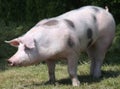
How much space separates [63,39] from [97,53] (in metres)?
1.24

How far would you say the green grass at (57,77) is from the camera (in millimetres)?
7298

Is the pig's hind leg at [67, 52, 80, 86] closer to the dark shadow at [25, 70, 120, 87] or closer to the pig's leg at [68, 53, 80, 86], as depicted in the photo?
the pig's leg at [68, 53, 80, 86]

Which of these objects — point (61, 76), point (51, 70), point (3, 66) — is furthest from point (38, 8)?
point (51, 70)

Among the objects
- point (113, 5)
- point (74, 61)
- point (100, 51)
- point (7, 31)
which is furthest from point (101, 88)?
point (7, 31)

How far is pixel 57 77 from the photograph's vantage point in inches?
322

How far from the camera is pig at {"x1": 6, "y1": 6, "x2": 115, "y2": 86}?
6.95 m

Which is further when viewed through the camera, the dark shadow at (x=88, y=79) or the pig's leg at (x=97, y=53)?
the pig's leg at (x=97, y=53)

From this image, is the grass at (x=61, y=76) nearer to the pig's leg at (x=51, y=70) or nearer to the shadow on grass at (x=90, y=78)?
the shadow on grass at (x=90, y=78)

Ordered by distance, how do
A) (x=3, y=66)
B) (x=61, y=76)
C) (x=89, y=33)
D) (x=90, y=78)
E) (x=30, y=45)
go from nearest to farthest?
(x=30, y=45), (x=89, y=33), (x=90, y=78), (x=61, y=76), (x=3, y=66)

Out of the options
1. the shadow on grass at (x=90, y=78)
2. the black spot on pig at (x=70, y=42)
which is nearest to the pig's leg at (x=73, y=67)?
the black spot on pig at (x=70, y=42)

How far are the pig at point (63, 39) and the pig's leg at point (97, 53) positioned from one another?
4 centimetres

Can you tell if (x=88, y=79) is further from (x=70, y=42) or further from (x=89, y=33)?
(x=70, y=42)

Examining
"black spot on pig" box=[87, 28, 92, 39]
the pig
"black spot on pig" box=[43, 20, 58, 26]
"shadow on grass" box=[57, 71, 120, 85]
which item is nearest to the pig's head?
the pig

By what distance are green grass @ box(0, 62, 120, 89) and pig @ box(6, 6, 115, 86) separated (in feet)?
0.87
